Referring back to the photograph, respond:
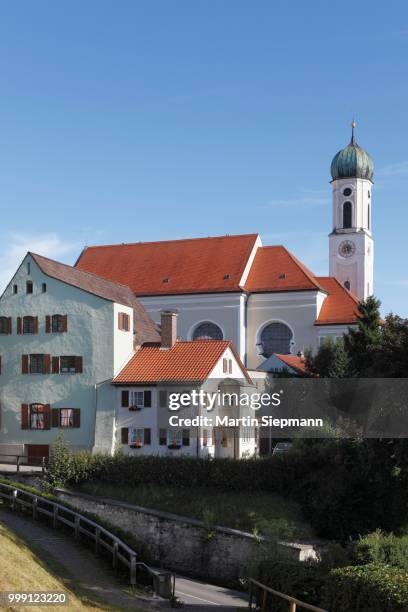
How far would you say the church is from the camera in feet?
236

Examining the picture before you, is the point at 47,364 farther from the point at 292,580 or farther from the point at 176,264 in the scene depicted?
the point at 176,264

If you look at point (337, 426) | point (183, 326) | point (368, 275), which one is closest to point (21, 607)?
point (337, 426)

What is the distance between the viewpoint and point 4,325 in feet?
151

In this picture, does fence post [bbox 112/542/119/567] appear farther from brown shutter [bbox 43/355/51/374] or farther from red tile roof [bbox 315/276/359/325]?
red tile roof [bbox 315/276/359/325]

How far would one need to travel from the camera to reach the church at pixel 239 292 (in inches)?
2832

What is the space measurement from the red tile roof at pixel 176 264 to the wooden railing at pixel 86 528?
135ft

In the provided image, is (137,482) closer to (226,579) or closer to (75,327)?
(226,579)

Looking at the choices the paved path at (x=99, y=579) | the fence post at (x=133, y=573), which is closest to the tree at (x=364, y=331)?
the paved path at (x=99, y=579)

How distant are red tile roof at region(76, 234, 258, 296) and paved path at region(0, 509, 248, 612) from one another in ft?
141

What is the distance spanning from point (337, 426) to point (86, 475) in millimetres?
10880

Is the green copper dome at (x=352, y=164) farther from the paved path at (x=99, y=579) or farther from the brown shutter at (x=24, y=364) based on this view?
the paved path at (x=99, y=579)

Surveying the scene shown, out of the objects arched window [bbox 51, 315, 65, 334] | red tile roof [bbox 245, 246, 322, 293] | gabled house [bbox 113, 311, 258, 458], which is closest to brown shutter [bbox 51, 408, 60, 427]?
gabled house [bbox 113, 311, 258, 458]

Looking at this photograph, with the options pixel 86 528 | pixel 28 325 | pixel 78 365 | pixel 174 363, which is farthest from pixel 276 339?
pixel 86 528

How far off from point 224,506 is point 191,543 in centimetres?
238
